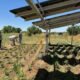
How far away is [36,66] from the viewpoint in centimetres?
1037

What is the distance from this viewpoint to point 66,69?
1009cm

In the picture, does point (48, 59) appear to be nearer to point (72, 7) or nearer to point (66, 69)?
point (66, 69)

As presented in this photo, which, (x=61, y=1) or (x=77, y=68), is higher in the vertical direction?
(x=61, y=1)

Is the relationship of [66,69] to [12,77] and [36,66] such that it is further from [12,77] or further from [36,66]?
[12,77]

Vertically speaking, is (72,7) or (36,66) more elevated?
(72,7)

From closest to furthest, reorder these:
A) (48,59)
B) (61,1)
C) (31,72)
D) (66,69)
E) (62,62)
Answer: (61,1) < (31,72) < (66,69) < (62,62) < (48,59)

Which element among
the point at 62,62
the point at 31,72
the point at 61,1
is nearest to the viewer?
the point at 61,1

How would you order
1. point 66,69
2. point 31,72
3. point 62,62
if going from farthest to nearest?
point 62,62 < point 66,69 < point 31,72

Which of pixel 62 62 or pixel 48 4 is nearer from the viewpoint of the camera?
pixel 48 4

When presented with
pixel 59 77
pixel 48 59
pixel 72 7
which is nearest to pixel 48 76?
pixel 59 77

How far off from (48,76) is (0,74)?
1.66 meters

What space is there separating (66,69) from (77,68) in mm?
449

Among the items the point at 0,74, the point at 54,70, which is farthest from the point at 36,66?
the point at 0,74

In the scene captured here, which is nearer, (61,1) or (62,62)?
(61,1)
